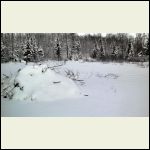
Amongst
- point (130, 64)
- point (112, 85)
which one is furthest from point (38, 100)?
point (130, 64)

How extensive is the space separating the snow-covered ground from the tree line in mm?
144

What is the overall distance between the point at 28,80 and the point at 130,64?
2.05 meters

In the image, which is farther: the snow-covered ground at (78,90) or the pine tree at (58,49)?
the pine tree at (58,49)

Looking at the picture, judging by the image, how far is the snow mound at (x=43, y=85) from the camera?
7039 mm

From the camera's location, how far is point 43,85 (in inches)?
279

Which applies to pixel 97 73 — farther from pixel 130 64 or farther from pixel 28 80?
pixel 28 80

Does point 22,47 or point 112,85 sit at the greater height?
point 22,47

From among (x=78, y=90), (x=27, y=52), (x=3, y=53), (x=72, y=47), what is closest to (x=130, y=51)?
(x=72, y=47)

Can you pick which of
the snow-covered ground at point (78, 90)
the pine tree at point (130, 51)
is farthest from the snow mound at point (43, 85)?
the pine tree at point (130, 51)

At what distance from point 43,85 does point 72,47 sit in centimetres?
95

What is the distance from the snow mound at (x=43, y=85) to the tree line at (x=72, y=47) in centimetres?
26

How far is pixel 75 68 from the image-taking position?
7145mm

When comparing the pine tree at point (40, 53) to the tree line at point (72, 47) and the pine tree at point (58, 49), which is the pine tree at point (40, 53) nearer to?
the tree line at point (72, 47)

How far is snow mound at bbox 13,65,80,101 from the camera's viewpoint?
23.1ft
